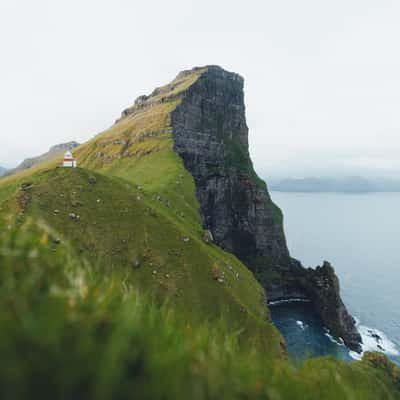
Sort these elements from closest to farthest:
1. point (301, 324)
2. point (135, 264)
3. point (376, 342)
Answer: point (135, 264) < point (376, 342) < point (301, 324)

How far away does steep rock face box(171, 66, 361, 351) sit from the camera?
97000 millimetres

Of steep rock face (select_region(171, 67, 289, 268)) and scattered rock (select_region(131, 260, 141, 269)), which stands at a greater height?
steep rock face (select_region(171, 67, 289, 268))

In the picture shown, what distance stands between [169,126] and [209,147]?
17.3 meters

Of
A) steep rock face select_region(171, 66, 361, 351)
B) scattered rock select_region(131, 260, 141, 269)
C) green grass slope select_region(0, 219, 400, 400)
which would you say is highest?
steep rock face select_region(171, 66, 361, 351)

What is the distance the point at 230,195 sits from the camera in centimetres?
10806

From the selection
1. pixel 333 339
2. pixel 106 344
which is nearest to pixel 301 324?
pixel 333 339

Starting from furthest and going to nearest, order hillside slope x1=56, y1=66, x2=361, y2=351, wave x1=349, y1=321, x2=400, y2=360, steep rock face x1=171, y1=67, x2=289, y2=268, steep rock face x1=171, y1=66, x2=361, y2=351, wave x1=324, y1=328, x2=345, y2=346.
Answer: steep rock face x1=171, y1=67, x2=289, y2=268, steep rock face x1=171, y1=66, x2=361, y2=351, hillside slope x1=56, y1=66, x2=361, y2=351, wave x1=324, y1=328, x2=345, y2=346, wave x1=349, y1=321, x2=400, y2=360

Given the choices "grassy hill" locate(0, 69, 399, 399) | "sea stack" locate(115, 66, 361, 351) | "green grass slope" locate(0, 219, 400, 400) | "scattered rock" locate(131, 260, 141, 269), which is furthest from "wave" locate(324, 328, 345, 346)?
"green grass slope" locate(0, 219, 400, 400)

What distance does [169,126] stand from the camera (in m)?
92.5

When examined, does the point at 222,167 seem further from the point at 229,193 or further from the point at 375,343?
the point at 375,343

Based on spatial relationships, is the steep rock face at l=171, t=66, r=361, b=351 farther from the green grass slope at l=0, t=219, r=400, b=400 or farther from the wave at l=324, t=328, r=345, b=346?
the green grass slope at l=0, t=219, r=400, b=400

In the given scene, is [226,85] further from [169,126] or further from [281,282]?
[281,282]

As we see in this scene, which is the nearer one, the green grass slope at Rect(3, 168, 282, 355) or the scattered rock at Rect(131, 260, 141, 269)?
the green grass slope at Rect(3, 168, 282, 355)

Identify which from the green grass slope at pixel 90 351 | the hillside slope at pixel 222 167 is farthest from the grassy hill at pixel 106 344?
the hillside slope at pixel 222 167
